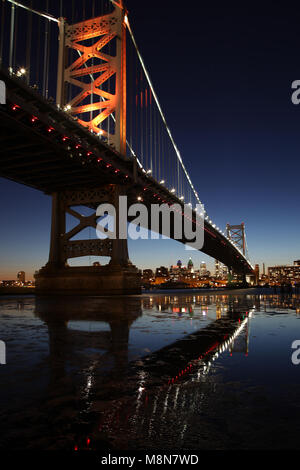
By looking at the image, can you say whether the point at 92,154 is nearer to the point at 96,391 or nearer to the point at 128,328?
the point at 128,328

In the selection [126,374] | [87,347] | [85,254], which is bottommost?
[87,347]

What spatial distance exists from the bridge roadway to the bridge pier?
1.05 meters

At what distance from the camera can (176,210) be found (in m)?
43.0

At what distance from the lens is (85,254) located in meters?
29.6

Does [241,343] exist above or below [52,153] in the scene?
below

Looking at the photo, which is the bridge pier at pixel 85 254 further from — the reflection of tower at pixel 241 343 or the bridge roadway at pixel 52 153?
the reflection of tower at pixel 241 343

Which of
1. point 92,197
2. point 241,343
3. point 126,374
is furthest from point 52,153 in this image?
point 126,374

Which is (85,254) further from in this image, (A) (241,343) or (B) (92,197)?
(A) (241,343)

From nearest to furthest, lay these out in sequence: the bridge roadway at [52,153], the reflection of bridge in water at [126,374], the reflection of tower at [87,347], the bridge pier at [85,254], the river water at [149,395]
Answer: the river water at [149,395], the reflection of bridge in water at [126,374], the reflection of tower at [87,347], the bridge roadway at [52,153], the bridge pier at [85,254]

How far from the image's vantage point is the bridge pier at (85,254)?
27625mm

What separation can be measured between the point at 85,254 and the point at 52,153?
369 inches

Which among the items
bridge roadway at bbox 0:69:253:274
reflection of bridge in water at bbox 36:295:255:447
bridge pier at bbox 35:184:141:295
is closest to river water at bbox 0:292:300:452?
reflection of bridge in water at bbox 36:295:255:447

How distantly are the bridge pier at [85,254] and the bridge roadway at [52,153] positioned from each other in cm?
105

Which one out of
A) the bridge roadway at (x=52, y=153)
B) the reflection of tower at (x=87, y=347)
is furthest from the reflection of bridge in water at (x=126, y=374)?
the bridge roadway at (x=52, y=153)
